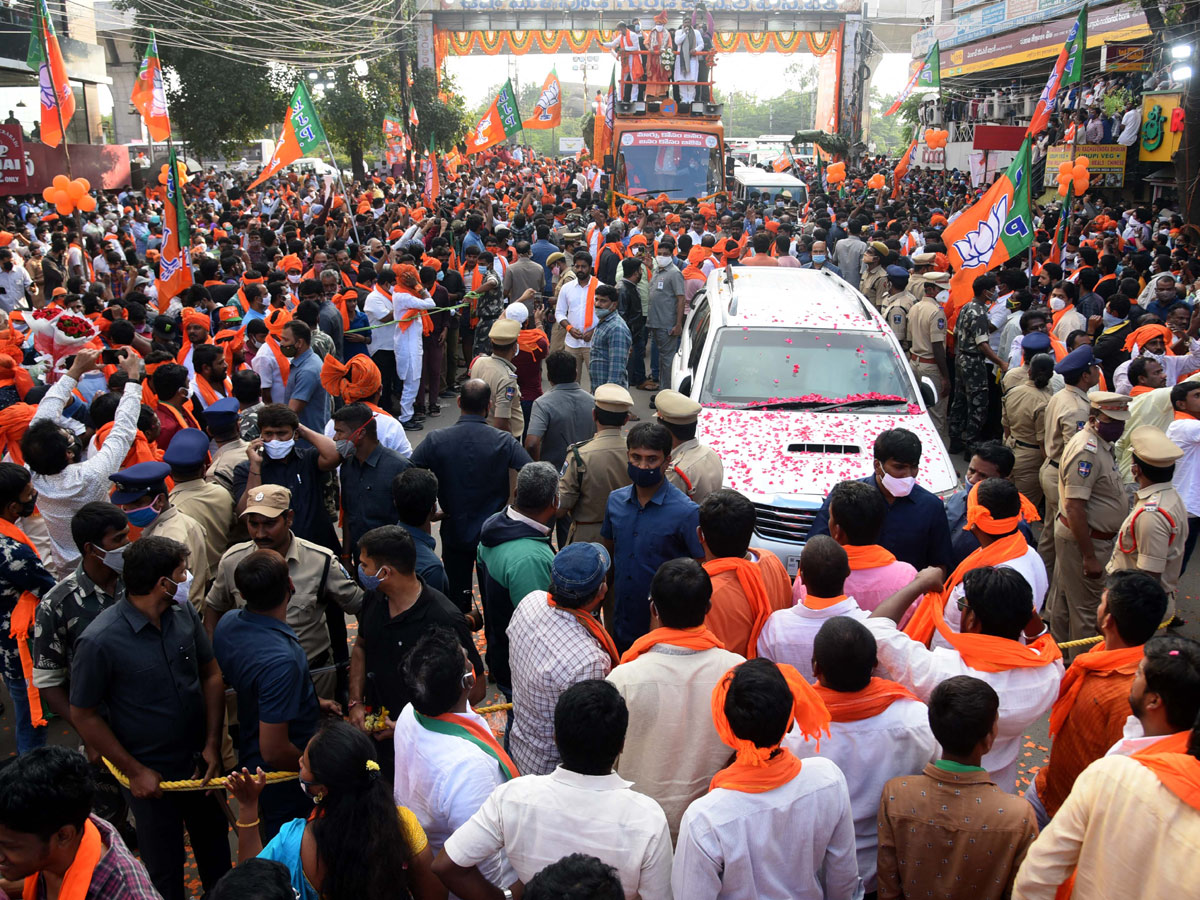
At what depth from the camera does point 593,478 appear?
5.47m

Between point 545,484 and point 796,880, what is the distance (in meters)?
2.09

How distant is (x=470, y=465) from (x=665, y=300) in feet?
21.1

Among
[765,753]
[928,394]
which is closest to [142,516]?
[765,753]

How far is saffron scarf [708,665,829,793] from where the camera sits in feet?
8.82

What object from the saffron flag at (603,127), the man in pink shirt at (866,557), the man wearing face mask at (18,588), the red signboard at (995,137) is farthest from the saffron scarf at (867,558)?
the saffron flag at (603,127)

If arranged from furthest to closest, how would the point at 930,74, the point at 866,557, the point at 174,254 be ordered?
the point at 930,74 < the point at 174,254 < the point at 866,557

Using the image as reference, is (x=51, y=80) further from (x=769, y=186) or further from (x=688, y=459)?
(x=769, y=186)

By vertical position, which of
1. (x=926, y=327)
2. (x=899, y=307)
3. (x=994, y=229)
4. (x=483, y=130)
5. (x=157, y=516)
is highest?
(x=483, y=130)

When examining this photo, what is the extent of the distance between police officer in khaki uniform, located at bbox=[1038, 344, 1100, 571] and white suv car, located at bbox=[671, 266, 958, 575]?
708 mm

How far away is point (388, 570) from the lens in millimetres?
3723

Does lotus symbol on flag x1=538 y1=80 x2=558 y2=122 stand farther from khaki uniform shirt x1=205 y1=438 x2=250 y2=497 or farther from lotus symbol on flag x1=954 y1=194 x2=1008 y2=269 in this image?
khaki uniform shirt x1=205 y1=438 x2=250 y2=497

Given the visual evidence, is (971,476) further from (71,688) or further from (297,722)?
(71,688)

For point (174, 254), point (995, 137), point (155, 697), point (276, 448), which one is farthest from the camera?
point (995, 137)

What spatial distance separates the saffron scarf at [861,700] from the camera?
121 inches
